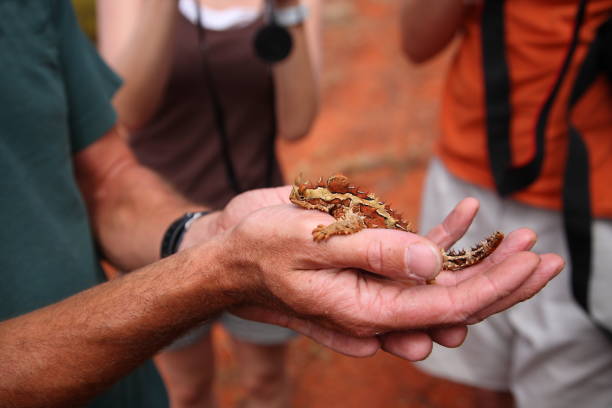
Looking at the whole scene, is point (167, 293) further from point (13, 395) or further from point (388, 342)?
point (388, 342)

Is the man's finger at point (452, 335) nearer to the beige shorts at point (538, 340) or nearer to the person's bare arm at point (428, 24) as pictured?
the beige shorts at point (538, 340)

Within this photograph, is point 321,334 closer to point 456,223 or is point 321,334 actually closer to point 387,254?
point 387,254

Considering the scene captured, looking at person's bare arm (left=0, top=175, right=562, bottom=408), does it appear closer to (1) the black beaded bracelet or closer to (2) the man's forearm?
(2) the man's forearm

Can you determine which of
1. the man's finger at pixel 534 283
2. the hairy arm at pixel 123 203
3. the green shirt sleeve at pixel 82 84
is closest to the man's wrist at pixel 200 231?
the hairy arm at pixel 123 203

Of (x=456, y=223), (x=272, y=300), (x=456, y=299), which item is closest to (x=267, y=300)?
(x=272, y=300)

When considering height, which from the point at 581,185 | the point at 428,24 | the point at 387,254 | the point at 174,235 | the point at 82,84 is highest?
the point at 428,24

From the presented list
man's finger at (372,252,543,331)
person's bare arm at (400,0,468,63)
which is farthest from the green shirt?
person's bare arm at (400,0,468,63)
